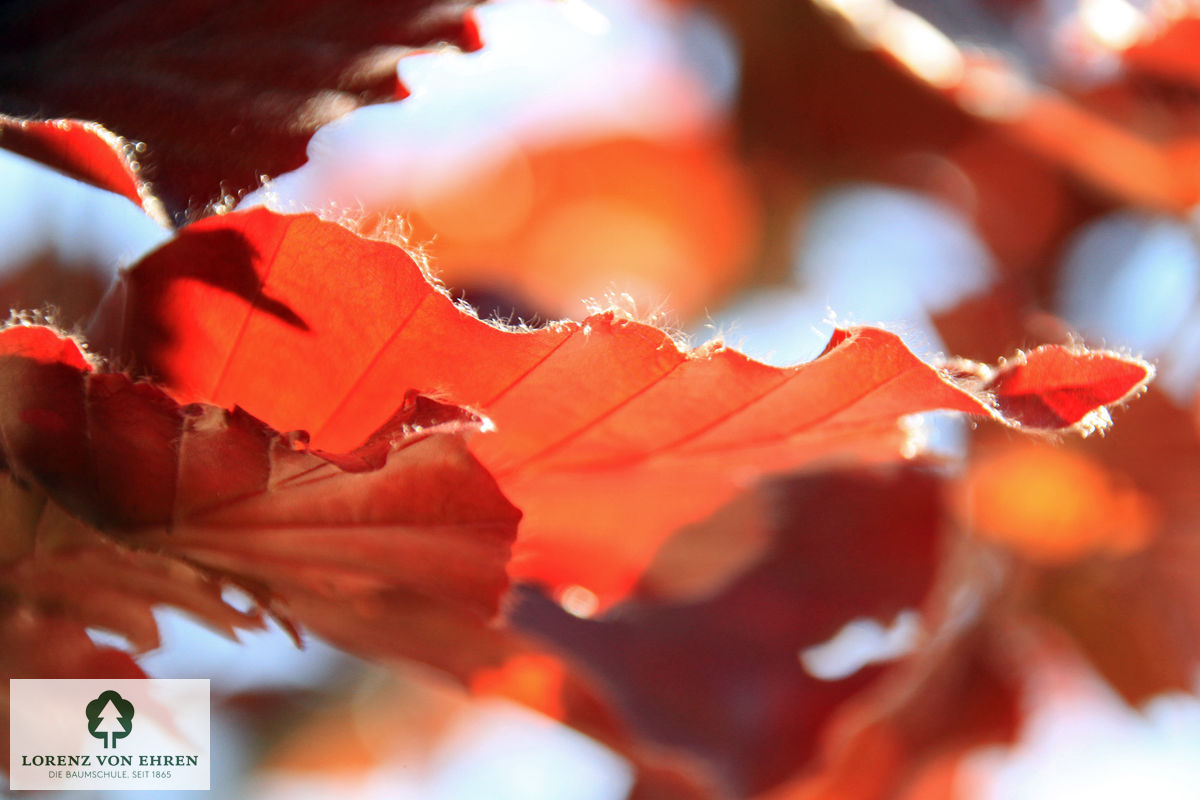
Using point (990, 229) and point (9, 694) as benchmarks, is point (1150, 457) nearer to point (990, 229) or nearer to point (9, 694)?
point (990, 229)

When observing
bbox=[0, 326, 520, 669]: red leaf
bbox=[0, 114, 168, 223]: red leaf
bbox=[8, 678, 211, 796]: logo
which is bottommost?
bbox=[8, 678, 211, 796]: logo

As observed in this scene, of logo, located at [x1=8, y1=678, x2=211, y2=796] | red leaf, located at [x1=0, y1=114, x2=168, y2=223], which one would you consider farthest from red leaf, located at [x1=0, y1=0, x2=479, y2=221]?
logo, located at [x1=8, y1=678, x2=211, y2=796]

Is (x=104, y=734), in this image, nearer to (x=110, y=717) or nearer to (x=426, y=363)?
(x=110, y=717)

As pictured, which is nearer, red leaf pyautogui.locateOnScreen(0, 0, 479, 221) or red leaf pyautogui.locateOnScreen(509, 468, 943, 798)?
red leaf pyautogui.locateOnScreen(0, 0, 479, 221)

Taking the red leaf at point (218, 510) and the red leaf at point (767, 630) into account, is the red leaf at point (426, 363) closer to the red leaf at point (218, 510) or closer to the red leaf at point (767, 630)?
the red leaf at point (218, 510)

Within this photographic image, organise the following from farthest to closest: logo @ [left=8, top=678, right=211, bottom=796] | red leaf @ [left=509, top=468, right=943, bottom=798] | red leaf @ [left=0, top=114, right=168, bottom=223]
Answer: red leaf @ [left=509, top=468, right=943, bottom=798] < logo @ [left=8, top=678, right=211, bottom=796] < red leaf @ [left=0, top=114, right=168, bottom=223]

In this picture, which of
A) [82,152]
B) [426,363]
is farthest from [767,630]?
[82,152]

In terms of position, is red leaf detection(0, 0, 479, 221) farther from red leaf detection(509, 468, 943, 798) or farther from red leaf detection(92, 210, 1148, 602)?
red leaf detection(509, 468, 943, 798)

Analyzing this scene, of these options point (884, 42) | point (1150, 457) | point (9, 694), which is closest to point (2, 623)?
point (9, 694)
